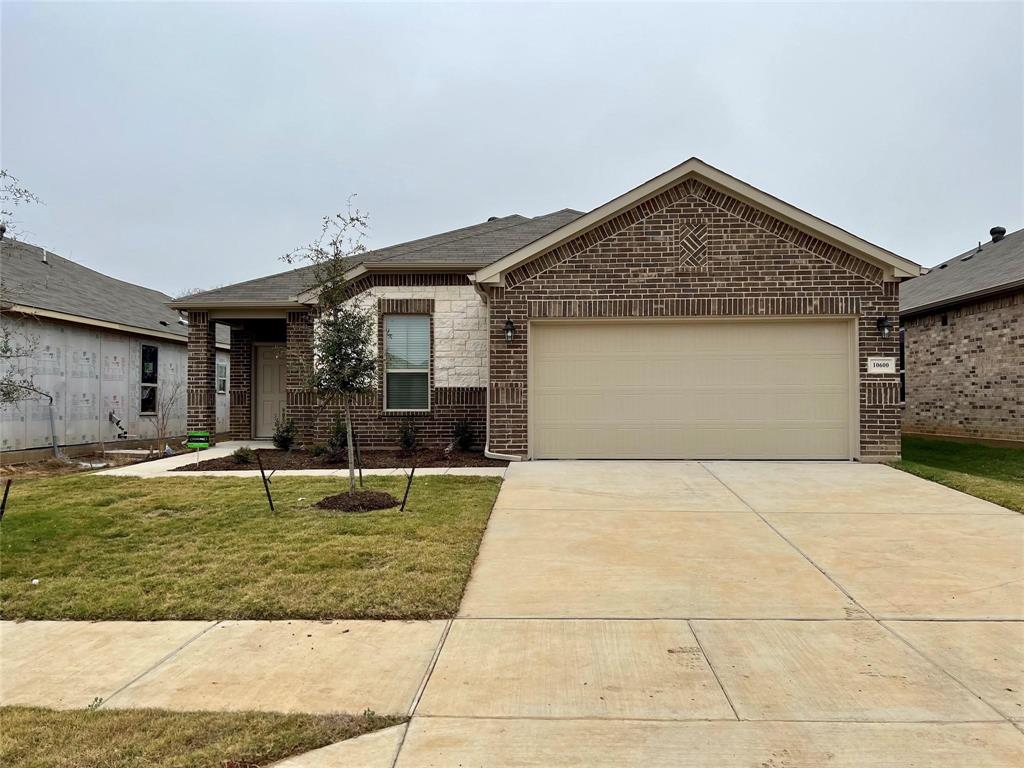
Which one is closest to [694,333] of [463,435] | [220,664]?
[463,435]

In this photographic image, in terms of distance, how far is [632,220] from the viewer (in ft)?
34.5

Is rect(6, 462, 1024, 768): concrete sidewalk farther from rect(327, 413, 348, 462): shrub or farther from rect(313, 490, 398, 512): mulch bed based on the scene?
rect(327, 413, 348, 462): shrub

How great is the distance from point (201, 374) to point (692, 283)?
10.7 m

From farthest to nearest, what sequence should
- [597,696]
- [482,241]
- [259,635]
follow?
1. [482,241]
2. [259,635]
3. [597,696]

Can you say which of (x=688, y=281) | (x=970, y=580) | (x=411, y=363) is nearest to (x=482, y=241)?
(x=411, y=363)

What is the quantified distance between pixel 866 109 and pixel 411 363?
1504cm

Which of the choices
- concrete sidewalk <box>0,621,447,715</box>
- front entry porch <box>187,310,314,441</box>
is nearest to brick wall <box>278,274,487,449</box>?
front entry porch <box>187,310,314,441</box>

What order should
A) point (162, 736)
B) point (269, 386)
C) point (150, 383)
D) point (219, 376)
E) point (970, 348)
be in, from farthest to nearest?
point (219, 376), point (150, 383), point (269, 386), point (970, 348), point (162, 736)

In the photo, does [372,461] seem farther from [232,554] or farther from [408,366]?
[232,554]

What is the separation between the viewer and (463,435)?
38.5 ft

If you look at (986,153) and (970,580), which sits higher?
(986,153)

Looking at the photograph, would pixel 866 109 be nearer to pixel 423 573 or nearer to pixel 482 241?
pixel 482 241

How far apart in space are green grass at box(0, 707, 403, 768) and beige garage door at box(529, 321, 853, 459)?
26.3ft

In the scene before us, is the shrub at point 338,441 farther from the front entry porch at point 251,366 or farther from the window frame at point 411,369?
the front entry porch at point 251,366
